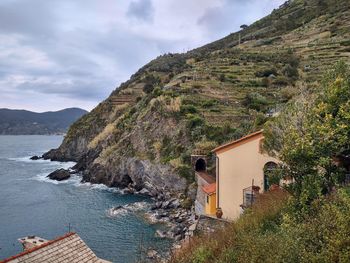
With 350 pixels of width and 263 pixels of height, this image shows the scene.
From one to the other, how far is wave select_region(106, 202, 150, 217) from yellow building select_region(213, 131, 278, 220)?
1591cm

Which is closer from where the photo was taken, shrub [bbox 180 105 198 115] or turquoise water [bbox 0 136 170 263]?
turquoise water [bbox 0 136 170 263]

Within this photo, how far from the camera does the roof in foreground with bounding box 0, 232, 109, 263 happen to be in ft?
48.3

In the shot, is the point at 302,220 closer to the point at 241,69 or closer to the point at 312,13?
the point at 241,69

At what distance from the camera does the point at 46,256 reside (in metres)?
15.3

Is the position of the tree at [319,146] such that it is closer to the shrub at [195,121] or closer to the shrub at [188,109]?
the shrub at [195,121]

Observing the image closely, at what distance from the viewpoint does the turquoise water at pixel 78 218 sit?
29609 mm

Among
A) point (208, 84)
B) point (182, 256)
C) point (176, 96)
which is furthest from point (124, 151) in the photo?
point (182, 256)

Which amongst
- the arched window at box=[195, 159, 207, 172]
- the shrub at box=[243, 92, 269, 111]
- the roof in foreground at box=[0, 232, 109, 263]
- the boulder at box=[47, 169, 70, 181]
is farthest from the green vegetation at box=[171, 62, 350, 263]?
the boulder at box=[47, 169, 70, 181]

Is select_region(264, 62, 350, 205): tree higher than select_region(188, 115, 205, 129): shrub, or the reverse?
select_region(188, 115, 205, 129): shrub

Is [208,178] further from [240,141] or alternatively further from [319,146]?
[319,146]

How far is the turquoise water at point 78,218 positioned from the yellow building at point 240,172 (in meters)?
6.46

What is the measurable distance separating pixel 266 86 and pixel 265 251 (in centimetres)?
5210

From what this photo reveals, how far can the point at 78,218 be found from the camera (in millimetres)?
38438

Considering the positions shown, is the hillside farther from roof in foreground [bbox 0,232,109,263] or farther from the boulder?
roof in foreground [bbox 0,232,109,263]
